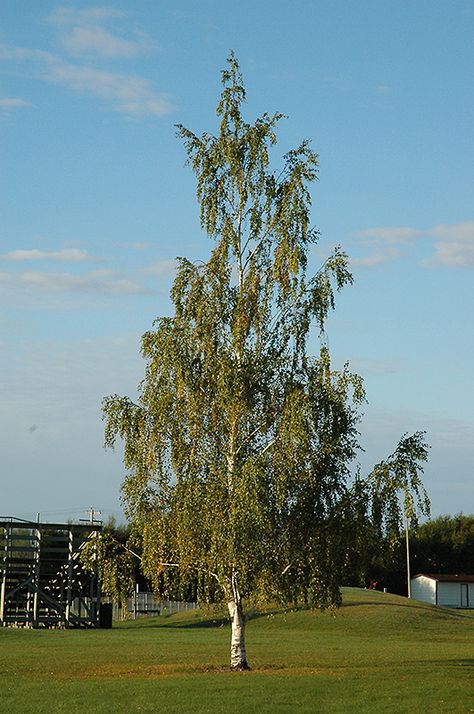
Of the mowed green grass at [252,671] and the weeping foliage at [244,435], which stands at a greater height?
the weeping foliage at [244,435]

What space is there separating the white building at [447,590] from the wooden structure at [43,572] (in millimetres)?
45110

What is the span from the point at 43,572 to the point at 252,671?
3394 centimetres

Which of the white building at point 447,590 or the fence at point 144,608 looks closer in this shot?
the fence at point 144,608

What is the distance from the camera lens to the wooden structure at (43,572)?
6550 cm

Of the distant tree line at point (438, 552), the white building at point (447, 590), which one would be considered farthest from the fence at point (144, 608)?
the white building at point (447, 590)

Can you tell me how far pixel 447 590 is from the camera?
346 feet

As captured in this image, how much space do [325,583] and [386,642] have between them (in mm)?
20898

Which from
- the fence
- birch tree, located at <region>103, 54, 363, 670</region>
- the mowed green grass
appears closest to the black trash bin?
the mowed green grass

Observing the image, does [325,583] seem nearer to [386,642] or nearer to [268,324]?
[268,324]

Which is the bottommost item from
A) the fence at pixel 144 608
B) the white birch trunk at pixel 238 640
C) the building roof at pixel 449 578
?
the fence at pixel 144 608

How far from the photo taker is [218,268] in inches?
1437

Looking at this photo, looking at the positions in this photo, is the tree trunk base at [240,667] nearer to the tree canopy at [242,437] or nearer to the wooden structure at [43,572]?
the tree canopy at [242,437]

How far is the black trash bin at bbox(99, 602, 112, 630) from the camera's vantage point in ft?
221

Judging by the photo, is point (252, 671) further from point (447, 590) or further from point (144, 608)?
point (447, 590)
